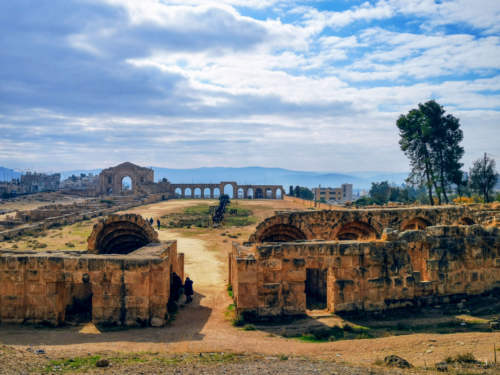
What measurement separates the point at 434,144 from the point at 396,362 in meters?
32.9

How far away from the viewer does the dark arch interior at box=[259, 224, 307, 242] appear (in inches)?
658

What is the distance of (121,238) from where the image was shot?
53.5 ft

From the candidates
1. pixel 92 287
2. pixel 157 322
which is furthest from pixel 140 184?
pixel 157 322

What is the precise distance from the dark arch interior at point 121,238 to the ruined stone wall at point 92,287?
12.1 feet

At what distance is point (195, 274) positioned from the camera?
19312 millimetres

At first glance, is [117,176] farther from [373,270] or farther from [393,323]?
[393,323]

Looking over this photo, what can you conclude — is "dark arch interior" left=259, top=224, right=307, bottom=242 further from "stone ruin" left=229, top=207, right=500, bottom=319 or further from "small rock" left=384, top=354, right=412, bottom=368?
"small rock" left=384, top=354, right=412, bottom=368

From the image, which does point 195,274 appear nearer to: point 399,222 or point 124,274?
point 124,274

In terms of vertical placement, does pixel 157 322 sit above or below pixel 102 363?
below

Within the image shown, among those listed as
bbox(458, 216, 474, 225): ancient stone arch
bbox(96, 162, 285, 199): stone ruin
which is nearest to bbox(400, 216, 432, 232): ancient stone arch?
bbox(458, 216, 474, 225): ancient stone arch

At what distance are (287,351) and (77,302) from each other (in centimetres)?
812

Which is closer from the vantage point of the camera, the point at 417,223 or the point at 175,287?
the point at 175,287

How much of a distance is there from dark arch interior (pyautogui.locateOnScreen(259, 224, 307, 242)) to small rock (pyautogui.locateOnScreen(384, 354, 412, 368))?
28.6ft

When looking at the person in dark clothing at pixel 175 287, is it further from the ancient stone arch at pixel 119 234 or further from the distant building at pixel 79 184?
the distant building at pixel 79 184
